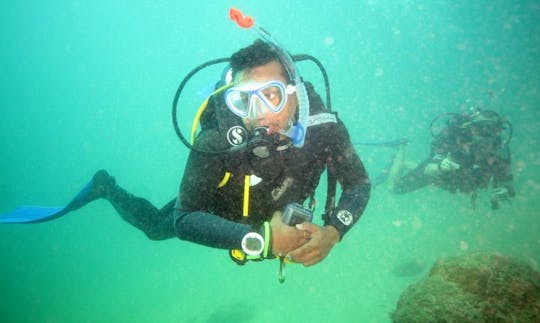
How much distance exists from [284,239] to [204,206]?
0.98 m

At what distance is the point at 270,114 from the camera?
3.53 metres

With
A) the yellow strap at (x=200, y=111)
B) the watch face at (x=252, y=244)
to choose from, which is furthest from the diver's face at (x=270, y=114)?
the watch face at (x=252, y=244)

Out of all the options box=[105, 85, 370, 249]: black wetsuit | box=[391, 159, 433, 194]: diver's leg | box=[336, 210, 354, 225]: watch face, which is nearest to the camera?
→ box=[105, 85, 370, 249]: black wetsuit

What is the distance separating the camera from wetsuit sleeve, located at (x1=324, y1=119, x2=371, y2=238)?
354 cm

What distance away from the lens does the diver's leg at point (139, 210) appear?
18.7ft

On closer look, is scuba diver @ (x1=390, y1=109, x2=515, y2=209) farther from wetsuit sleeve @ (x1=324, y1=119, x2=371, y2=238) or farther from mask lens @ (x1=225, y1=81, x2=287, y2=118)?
mask lens @ (x1=225, y1=81, x2=287, y2=118)

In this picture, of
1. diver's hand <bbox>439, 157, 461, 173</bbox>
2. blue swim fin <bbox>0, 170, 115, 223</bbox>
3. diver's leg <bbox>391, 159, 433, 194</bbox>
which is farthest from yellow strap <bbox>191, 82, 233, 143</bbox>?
diver's leg <bbox>391, 159, 433, 194</bbox>

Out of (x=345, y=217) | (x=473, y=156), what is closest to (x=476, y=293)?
(x=345, y=217)

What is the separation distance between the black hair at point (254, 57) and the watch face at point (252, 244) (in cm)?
184

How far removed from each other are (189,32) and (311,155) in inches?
6665

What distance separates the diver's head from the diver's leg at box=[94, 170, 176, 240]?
255 centimetres

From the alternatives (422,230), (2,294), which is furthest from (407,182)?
(2,294)

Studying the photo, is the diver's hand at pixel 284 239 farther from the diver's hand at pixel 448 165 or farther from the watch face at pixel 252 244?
the diver's hand at pixel 448 165

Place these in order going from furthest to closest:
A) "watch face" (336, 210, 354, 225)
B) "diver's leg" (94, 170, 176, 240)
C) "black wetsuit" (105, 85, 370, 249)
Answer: "diver's leg" (94, 170, 176, 240) → "watch face" (336, 210, 354, 225) → "black wetsuit" (105, 85, 370, 249)
